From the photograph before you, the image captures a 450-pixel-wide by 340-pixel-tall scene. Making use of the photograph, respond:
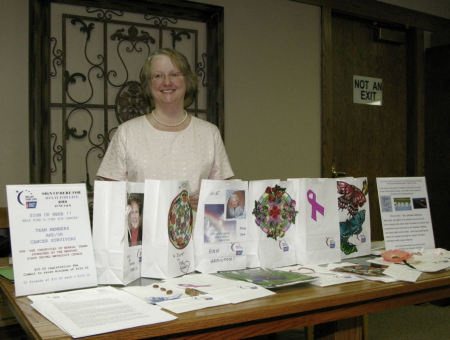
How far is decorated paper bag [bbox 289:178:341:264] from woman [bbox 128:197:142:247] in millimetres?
519

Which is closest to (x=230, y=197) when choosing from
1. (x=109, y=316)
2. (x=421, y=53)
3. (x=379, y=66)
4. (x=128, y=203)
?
(x=128, y=203)

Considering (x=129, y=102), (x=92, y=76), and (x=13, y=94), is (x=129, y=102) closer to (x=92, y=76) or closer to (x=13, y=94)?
(x=92, y=76)

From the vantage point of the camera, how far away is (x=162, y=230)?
1306 mm

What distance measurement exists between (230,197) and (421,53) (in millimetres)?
3728

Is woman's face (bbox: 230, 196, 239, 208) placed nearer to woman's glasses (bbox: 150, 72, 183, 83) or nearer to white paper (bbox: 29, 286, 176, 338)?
white paper (bbox: 29, 286, 176, 338)

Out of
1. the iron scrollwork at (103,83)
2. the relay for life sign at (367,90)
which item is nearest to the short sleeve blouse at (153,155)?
the iron scrollwork at (103,83)

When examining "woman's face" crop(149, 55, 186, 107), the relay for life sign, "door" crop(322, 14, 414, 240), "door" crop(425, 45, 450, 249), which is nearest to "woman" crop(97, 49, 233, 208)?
"woman's face" crop(149, 55, 186, 107)

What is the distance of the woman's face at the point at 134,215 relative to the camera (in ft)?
4.20

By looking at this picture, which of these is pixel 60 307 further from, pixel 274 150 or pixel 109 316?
pixel 274 150

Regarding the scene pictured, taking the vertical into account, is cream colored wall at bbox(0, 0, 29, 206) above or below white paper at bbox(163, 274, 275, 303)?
above

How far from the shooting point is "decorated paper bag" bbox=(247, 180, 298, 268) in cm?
148

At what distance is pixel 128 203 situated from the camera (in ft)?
4.18

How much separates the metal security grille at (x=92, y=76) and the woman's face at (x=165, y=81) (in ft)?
3.05

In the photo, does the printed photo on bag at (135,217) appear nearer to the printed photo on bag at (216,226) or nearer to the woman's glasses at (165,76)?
the printed photo on bag at (216,226)
